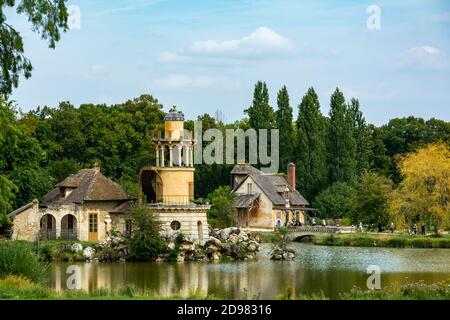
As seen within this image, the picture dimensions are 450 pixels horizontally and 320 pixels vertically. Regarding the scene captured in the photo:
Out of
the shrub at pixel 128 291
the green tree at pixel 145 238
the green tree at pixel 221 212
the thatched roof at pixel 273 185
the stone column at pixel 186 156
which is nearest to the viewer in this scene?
the shrub at pixel 128 291

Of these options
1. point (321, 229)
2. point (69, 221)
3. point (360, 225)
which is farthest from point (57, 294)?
point (360, 225)

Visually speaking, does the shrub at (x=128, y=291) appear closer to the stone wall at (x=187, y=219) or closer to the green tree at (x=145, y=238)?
the green tree at (x=145, y=238)

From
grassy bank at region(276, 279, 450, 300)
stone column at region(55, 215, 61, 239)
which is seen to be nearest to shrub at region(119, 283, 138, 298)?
grassy bank at region(276, 279, 450, 300)

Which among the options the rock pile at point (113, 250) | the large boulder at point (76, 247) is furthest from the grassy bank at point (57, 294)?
the large boulder at point (76, 247)

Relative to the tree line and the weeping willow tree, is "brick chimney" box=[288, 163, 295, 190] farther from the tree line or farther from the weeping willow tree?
the weeping willow tree

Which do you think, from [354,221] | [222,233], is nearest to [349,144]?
[354,221]

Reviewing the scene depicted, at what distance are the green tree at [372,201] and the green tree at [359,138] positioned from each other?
12399 millimetres

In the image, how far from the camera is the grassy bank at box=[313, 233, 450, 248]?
52.4 meters

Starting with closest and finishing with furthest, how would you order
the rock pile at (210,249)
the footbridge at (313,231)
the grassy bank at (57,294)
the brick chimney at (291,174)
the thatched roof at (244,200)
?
the grassy bank at (57,294), the rock pile at (210,249), the footbridge at (313,231), the thatched roof at (244,200), the brick chimney at (291,174)

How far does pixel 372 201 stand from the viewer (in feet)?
196

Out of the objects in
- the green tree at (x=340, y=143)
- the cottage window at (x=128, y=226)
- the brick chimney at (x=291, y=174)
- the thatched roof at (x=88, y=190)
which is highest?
the green tree at (x=340, y=143)

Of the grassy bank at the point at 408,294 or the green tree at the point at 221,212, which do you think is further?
the green tree at the point at 221,212

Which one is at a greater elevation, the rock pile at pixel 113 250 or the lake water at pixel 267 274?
the rock pile at pixel 113 250

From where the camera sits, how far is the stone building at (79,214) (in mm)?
48906
